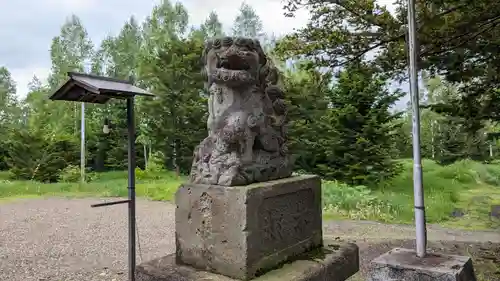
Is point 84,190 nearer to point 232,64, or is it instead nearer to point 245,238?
point 232,64

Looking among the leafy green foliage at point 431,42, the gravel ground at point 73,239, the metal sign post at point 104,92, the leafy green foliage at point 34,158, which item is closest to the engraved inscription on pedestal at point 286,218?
the metal sign post at point 104,92

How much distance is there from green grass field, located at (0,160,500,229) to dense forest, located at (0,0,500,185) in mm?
822

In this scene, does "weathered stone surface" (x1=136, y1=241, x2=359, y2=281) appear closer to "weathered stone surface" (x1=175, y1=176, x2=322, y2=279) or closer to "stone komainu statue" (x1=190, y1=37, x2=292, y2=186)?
"weathered stone surface" (x1=175, y1=176, x2=322, y2=279)

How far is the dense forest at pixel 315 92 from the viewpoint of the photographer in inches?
189

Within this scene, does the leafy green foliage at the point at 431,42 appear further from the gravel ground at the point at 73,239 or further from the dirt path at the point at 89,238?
the gravel ground at the point at 73,239

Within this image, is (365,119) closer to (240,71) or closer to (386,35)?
(386,35)

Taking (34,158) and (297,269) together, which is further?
(34,158)

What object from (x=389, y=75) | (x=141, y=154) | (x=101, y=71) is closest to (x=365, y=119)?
(x=389, y=75)

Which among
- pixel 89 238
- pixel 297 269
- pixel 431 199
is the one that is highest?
pixel 297 269

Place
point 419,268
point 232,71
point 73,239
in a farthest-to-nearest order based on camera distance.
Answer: point 73,239 → point 232,71 → point 419,268

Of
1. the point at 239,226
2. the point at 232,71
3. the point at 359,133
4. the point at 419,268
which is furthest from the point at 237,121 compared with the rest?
the point at 359,133

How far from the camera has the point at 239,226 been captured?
266 centimetres

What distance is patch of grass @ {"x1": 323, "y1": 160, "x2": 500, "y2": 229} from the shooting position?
858cm

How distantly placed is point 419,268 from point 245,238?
1234mm
